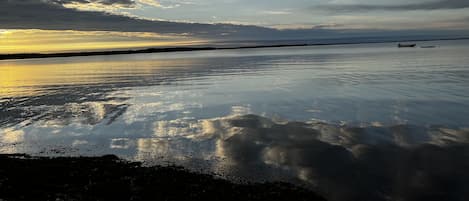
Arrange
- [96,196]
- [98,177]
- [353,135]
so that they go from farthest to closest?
[353,135]
[98,177]
[96,196]

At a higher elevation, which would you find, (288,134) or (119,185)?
(288,134)

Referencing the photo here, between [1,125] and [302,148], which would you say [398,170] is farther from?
[1,125]

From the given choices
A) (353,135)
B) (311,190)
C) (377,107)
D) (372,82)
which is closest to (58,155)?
(311,190)

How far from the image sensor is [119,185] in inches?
516

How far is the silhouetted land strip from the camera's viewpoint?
39.9ft

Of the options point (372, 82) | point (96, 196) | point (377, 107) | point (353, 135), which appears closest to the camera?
point (96, 196)

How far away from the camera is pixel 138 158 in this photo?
1723 cm

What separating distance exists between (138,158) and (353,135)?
10.7 m

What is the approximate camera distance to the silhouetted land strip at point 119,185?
1217 centimetres

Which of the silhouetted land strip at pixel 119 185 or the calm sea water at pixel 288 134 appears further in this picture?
the calm sea water at pixel 288 134

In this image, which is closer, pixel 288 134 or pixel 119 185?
pixel 119 185

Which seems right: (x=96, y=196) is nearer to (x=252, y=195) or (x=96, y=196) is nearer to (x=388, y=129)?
(x=252, y=195)

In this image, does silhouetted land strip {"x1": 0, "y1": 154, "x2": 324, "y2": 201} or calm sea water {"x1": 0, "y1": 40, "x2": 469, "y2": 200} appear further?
calm sea water {"x1": 0, "y1": 40, "x2": 469, "y2": 200}

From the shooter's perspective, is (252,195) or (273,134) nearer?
(252,195)
